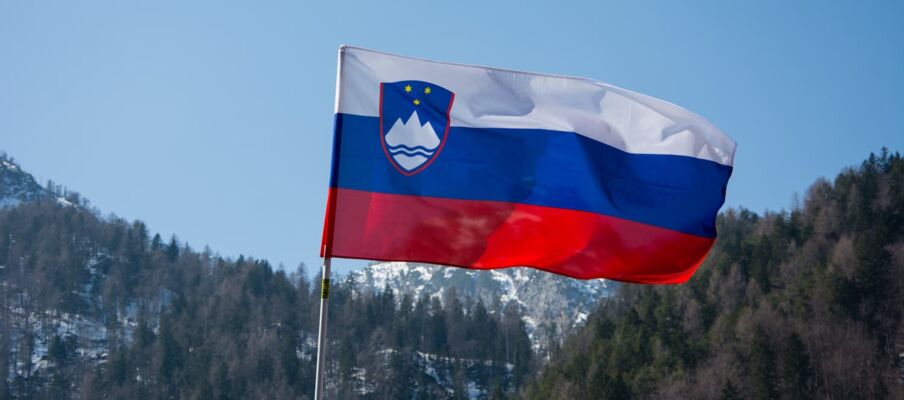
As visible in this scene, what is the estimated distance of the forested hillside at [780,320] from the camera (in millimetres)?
114438

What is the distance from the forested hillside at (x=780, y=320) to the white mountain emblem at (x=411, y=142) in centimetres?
9765

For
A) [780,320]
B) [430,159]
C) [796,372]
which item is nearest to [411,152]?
[430,159]

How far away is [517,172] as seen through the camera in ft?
55.0

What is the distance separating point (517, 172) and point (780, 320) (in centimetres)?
11338

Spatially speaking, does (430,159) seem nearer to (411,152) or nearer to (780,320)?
(411,152)

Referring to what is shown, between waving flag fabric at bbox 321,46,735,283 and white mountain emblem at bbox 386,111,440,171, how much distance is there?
17mm

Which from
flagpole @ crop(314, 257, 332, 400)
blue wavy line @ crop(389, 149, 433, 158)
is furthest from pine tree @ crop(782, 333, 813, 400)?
flagpole @ crop(314, 257, 332, 400)

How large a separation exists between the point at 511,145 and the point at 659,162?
6.53ft

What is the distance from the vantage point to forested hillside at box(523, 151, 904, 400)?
114 meters

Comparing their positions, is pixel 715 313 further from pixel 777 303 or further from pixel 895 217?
pixel 895 217

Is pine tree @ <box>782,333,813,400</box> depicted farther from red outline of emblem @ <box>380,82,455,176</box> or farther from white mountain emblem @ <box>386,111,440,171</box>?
white mountain emblem @ <box>386,111,440,171</box>

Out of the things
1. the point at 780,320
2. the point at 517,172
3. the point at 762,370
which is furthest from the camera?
the point at 780,320

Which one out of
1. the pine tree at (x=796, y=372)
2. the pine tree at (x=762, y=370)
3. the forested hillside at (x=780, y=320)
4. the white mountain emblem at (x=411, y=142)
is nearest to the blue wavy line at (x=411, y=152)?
the white mountain emblem at (x=411, y=142)

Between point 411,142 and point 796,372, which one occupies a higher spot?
point 796,372
